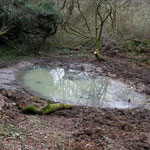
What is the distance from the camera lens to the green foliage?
40.2 feet

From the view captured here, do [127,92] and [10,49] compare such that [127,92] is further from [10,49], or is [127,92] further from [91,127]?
[10,49]

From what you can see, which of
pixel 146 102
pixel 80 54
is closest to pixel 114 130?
pixel 146 102

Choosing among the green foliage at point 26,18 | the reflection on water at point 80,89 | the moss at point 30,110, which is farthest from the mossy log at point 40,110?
the green foliage at point 26,18

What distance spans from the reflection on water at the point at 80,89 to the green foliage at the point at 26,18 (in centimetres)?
348

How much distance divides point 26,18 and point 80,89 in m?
6.01

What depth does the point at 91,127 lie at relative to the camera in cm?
A: 539

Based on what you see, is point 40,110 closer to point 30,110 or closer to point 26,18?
point 30,110

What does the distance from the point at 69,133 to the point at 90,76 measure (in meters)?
5.49

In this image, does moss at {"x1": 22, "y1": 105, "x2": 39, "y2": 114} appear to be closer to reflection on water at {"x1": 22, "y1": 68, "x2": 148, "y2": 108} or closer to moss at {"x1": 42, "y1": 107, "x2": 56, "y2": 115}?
moss at {"x1": 42, "y1": 107, "x2": 56, "y2": 115}

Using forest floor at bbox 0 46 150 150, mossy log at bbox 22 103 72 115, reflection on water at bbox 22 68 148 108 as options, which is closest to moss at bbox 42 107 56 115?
mossy log at bbox 22 103 72 115

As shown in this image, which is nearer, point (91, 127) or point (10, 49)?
point (91, 127)

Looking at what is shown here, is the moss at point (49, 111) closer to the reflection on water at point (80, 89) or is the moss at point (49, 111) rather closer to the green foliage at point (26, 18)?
the reflection on water at point (80, 89)

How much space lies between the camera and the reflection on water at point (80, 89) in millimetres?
7812

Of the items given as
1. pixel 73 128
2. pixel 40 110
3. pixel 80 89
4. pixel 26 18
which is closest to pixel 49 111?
pixel 40 110
